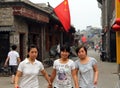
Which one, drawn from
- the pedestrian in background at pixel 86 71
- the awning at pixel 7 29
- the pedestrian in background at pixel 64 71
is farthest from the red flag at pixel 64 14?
the pedestrian in background at pixel 64 71

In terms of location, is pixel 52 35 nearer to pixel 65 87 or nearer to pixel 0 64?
pixel 0 64

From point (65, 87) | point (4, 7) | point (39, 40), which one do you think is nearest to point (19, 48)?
point (4, 7)

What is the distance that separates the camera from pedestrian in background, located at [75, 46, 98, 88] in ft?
25.0

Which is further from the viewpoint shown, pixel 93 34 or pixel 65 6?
pixel 93 34

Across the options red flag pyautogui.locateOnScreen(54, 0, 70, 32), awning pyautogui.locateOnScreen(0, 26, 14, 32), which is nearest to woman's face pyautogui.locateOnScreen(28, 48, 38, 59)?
red flag pyautogui.locateOnScreen(54, 0, 70, 32)

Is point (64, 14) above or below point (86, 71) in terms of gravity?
above

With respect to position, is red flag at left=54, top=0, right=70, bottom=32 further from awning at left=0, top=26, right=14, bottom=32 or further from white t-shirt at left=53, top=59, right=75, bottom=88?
white t-shirt at left=53, top=59, right=75, bottom=88

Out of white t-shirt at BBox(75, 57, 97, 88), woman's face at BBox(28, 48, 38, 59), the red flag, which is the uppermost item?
the red flag

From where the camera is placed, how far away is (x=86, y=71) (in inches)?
303

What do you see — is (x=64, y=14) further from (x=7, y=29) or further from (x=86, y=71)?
(x=86, y=71)

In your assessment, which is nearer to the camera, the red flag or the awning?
the red flag

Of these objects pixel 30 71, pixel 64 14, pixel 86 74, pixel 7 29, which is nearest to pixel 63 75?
pixel 86 74

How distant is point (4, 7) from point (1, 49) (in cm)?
229

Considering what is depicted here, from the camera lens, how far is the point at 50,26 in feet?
110
